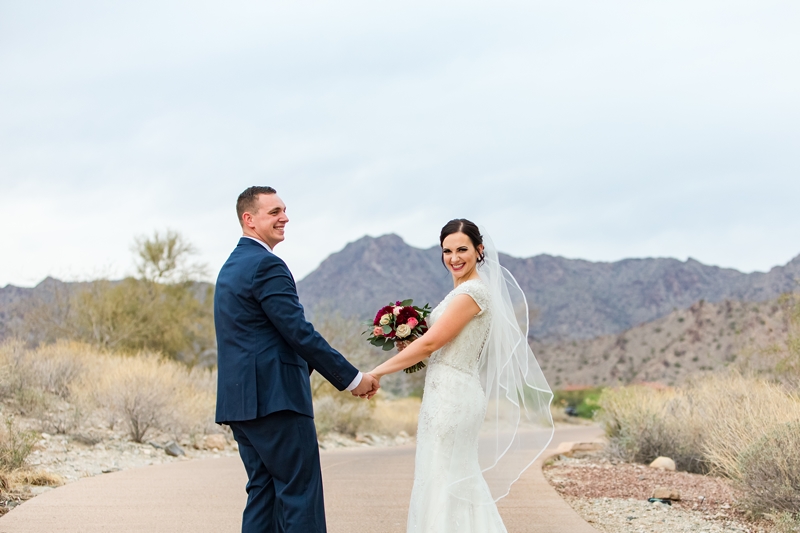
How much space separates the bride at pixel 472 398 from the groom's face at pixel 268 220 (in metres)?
1.15

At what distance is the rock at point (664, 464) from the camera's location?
13633 millimetres

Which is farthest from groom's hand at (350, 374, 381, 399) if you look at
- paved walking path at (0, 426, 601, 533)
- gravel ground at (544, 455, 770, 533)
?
gravel ground at (544, 455, 770, 533)

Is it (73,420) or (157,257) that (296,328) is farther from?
(157,257)

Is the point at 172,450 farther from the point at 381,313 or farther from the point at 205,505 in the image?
the point at 381,313

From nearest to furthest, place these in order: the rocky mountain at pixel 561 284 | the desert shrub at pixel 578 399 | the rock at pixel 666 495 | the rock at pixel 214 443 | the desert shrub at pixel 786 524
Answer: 1. the desert shrub at pixel 786 524
2. the rock at pixel 666 495
3. the rock at pixel 214 443
4. the desert shrub at pixel 578 399
5. the rocky mountain at pixel 561 284

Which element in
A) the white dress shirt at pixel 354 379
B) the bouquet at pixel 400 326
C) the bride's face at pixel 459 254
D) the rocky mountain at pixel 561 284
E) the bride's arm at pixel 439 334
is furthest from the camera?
the rocky mountain at pixel 561 284

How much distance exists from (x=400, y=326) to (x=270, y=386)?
130 centimetres

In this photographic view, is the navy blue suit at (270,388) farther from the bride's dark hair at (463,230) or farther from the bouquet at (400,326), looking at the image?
the bride's dark hair at (463,230)

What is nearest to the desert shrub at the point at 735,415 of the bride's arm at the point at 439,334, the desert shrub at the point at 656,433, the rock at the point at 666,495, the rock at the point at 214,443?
the desert shrub at the point at 656,433

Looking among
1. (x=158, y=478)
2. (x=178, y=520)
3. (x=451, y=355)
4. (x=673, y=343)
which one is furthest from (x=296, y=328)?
(x=673, y=343)

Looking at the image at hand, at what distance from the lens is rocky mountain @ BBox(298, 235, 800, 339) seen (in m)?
95.9

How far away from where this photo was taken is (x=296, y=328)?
16.7 ft

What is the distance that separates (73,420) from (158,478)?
188 inches

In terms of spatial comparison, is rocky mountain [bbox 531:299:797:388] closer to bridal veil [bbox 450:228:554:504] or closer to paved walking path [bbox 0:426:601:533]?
paved walking path [bbox 0:426:601:533]
